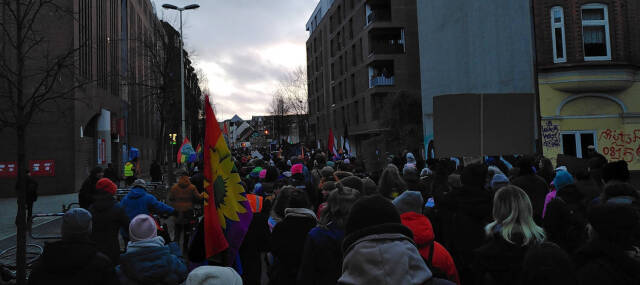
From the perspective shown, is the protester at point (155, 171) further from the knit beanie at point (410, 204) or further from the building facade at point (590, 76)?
the knit beanie at point (410, 204)

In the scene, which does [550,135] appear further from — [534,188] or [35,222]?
[35,222]

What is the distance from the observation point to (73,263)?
11.6ft

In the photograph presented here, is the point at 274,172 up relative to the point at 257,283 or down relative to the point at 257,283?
up

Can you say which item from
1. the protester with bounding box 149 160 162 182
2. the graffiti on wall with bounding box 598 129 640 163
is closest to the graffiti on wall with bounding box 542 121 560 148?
the graffiti on wall with bounding box 598 129 640 163

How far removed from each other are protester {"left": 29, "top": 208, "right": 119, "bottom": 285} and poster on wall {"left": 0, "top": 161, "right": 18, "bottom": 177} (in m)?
27.2

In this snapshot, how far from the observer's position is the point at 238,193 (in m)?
4.85

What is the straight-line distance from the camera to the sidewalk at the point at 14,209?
14.1m

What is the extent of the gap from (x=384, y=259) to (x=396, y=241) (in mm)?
109

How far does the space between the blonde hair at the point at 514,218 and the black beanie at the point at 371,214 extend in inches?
65.0

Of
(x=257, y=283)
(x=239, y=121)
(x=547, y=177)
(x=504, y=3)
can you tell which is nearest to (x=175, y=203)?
(x=257, y=283)

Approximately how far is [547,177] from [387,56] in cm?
3467

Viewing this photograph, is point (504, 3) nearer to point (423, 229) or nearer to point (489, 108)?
point (489, 108)

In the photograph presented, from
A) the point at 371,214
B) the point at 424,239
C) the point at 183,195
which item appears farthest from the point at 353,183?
the point at 183,195

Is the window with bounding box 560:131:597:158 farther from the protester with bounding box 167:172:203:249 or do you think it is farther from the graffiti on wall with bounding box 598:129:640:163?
the protester with bounding box 167:172:203:249
